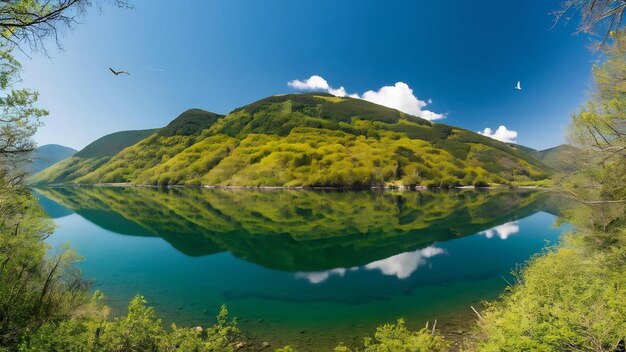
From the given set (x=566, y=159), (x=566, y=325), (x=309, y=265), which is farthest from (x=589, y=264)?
(x=309, y=265)

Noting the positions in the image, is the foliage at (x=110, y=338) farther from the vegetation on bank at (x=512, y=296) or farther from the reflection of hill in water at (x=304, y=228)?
the reflection of hill in water at (x=304, y=228)

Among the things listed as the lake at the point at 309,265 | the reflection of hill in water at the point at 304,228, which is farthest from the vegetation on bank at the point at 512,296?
the reflection of hill in water at the point at 304,228

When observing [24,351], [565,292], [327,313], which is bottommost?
[327,313]

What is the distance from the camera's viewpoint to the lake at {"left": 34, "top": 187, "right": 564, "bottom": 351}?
24711mm

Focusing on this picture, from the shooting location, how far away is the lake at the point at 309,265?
24711mm

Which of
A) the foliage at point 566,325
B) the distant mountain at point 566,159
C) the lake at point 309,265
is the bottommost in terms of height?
the lake at point 309,265

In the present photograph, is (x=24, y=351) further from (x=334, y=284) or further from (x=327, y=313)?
(x=334, y=284)

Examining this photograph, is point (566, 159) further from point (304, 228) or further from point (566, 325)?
point (304, 228)

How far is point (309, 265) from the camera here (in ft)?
135

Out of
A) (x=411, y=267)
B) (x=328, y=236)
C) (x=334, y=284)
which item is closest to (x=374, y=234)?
(x=328, y=236)

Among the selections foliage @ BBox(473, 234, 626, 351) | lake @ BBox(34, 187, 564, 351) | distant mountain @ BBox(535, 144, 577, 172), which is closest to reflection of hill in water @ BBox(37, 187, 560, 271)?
lake @ BBox(34, 187, 564, 351)

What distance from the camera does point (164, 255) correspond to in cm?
4731

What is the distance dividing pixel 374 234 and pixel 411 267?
20.3 m

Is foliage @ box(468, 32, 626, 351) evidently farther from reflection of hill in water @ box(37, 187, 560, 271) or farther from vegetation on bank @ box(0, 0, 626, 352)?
reflection of hill in water @ box(37, 187, 560, 271)
